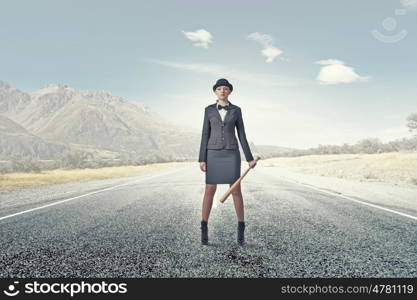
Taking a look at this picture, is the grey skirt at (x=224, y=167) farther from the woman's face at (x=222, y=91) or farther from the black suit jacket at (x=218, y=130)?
the woman's face at (x=222, y=91)

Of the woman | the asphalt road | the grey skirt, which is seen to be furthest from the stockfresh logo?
the grey skirt

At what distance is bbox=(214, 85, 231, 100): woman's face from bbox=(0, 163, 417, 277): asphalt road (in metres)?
1.94

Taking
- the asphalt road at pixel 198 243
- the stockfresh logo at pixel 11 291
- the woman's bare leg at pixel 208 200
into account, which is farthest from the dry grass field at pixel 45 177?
the stockfresh logo at pixel 11 291

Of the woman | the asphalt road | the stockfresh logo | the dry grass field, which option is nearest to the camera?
the stockfresh logo

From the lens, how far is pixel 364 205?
26.9 ft

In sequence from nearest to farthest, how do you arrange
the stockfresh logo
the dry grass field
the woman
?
the stockfresh logo, the woman, the dry grass field

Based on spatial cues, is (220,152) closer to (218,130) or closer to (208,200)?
(218,130)

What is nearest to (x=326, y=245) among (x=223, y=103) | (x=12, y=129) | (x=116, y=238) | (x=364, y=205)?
(x=223, y=103)

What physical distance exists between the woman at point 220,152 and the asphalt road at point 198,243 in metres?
0.45

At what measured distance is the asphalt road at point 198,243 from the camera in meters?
3.46

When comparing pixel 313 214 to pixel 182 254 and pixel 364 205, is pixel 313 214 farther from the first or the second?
pixel 182 254

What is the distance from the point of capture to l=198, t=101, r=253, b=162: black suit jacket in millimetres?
Result: 4527

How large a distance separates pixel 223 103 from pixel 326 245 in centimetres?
227

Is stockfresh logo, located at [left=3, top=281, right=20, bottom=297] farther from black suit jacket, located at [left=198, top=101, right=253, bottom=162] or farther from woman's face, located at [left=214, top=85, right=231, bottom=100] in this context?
woman's face, located at [left=214, top=85, right=231, bottom=100]
